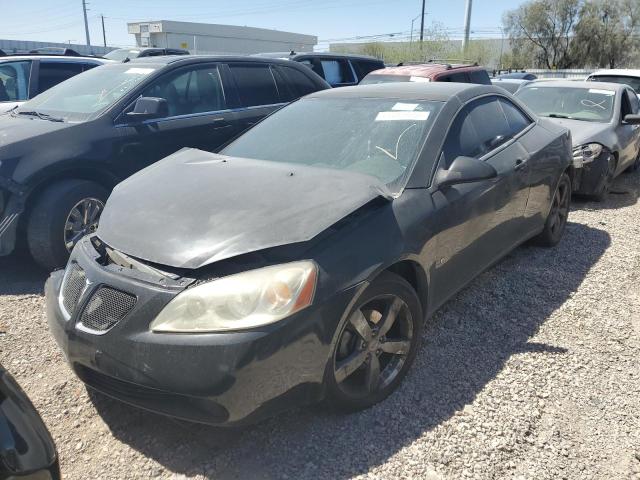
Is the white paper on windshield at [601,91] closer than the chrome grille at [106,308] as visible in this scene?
No

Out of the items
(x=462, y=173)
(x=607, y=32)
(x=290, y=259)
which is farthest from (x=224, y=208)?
(x=607, y=32)

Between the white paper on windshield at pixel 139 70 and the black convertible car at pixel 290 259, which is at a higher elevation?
the white paper on windshield at pixel 139 70

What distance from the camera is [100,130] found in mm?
4582

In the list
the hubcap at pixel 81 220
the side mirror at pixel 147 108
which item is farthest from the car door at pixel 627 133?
the hubcap at pixel 81 220

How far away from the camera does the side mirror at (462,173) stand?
301cm

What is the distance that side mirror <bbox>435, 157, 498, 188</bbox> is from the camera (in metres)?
3.01

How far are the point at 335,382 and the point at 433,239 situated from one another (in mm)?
994

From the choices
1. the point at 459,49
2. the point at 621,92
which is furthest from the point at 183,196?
the point at 459,49

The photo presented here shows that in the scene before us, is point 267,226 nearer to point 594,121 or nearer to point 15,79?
point 594,121

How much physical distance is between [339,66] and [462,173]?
764 centimetres

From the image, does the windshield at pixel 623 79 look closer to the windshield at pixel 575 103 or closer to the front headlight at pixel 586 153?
the windshield at pixel 575 103

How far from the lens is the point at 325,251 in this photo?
7.79 ft

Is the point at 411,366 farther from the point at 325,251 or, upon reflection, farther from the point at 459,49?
the point at 459,49

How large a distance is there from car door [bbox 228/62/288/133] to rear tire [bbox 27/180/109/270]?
1885 millimetres
